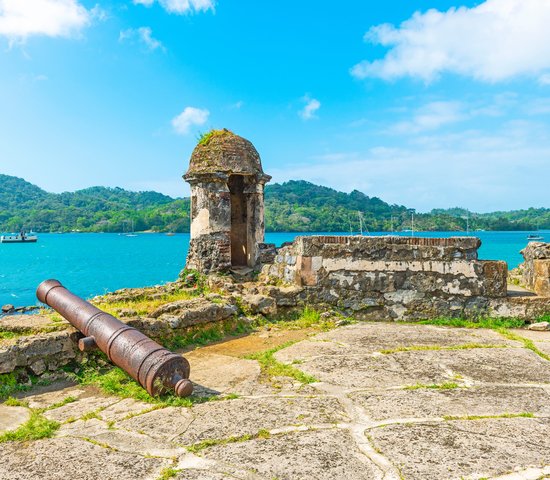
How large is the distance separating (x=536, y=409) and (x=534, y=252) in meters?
4.40

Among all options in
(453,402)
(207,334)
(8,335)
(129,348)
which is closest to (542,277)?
(453,402)

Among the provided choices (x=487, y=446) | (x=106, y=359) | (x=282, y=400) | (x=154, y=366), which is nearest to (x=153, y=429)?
(x=154, y=366)

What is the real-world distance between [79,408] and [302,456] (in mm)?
2053

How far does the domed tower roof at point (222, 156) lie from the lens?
9422 mm

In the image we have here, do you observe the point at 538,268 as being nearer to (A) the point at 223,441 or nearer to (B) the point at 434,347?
(B) the point at 434,347

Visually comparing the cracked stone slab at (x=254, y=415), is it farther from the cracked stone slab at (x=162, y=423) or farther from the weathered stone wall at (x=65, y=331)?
the weathered stone wall at (x=65, y=331)

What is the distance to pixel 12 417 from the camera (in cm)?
360

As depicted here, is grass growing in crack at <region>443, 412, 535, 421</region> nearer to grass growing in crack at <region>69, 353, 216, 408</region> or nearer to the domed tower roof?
grass growing in crack at <region>69, 353, 216, 408</region>

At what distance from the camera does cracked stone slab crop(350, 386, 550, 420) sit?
11.0ft

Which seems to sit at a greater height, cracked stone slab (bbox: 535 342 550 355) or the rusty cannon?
the rusty cannon

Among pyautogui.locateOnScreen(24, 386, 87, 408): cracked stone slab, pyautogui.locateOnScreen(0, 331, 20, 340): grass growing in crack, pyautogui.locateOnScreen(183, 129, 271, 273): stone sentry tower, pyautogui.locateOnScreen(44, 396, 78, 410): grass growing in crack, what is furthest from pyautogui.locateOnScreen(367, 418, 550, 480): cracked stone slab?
pyautogui.locateOnScreen(183, 129, 271, 273): stone sentry tower

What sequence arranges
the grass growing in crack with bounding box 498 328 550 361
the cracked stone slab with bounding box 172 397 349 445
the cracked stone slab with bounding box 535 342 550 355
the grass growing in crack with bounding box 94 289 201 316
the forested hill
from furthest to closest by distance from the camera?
the forested hill → the grass growing in crack with bounding box 94 289 201 316 → the cracked stone slab with bounding box 535 342 550 355 → the grass growing in crack with bounding box 498 328 550 361 → the cracked stone slab with bounding box 172 397 349 445

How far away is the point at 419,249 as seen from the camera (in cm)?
689

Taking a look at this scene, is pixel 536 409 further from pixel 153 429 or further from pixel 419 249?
pixel 419 249
